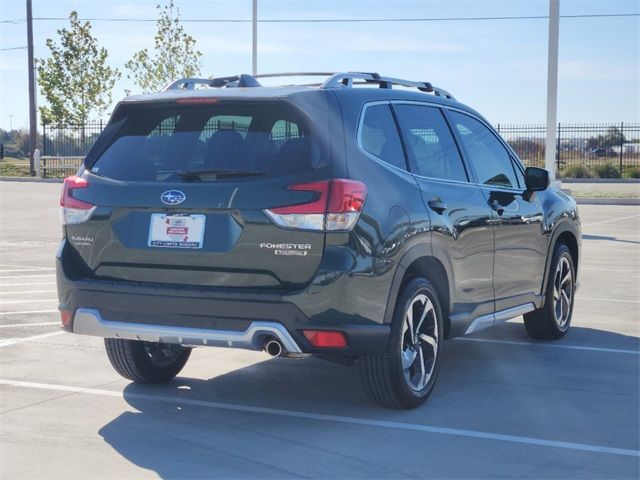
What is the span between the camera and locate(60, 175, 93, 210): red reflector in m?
6.37

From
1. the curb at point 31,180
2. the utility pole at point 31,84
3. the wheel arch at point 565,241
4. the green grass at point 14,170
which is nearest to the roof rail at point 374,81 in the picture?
the wheel arch at point 565,241

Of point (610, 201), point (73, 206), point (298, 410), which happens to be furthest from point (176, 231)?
point (610, 201)

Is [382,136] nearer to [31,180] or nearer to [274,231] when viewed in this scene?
[274,231]

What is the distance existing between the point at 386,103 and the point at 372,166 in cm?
75

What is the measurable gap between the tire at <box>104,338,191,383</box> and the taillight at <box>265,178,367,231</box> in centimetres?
171

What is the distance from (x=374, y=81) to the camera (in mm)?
6883

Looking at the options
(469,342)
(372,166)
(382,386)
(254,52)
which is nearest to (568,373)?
(469,342)

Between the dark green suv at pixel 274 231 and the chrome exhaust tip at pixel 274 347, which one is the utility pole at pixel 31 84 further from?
the chrome exhaust tip at pixel 274 347

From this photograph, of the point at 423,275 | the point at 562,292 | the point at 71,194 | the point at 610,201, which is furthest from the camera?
the point at 610,201

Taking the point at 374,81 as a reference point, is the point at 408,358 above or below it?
below

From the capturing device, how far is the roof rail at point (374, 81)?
252 inches

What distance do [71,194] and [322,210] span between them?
1.63m

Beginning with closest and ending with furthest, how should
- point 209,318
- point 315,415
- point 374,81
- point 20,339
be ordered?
point 209,318 → point 315,415 → point 374,81 → point 20,339

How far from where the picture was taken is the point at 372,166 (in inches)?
240
